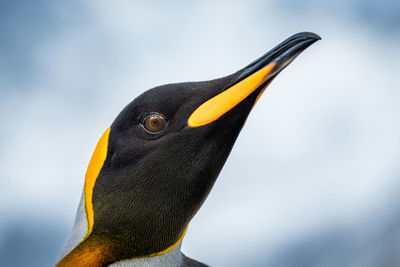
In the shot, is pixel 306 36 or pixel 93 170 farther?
pixel 93 170

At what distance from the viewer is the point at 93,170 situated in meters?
2.44

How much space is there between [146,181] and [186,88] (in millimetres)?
448

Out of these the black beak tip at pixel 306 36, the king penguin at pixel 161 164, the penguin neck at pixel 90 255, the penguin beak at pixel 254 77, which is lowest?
the penguin neck at pixel 90 255

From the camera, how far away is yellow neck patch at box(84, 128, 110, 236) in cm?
237

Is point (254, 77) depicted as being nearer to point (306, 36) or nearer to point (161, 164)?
point (306, 36)

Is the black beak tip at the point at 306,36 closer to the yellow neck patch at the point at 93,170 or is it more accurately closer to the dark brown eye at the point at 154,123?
the dark brown eye at the point at 154,123

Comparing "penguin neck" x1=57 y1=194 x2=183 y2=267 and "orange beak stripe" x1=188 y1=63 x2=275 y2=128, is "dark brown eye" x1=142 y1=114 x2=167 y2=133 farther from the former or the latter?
"penguin neck" x1=57 y1=194 x2=183 y2=267

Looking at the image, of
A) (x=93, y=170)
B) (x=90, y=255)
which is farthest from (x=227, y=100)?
(x=90, y=255)

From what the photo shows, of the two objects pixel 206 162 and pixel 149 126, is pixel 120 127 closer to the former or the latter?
pixel 149 126

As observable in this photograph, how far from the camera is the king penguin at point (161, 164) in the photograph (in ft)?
7.11

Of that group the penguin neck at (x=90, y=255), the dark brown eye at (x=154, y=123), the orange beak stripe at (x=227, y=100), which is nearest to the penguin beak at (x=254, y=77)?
the orange beak stripe at (x=227, y=100)

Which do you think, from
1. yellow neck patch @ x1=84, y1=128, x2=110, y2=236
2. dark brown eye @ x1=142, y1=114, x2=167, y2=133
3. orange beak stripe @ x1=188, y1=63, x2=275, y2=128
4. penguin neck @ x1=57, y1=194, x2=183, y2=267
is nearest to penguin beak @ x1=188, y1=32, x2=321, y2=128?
orange beak stripe @ x1=188, y1=63, x2=275, y2=128

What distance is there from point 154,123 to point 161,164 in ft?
0.61

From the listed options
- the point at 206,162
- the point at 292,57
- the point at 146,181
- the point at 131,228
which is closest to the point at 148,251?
the point at 131,228
